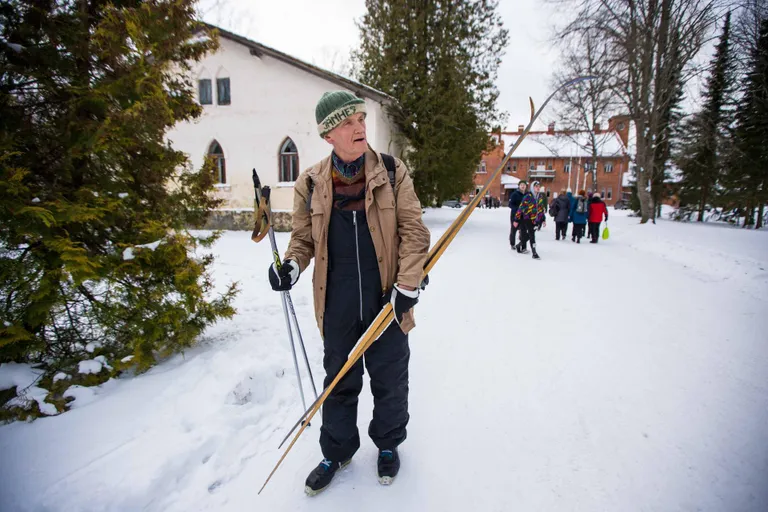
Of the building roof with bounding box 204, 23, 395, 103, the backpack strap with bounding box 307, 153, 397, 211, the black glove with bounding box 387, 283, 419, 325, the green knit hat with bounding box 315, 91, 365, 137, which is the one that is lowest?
the black glove with bounding box 387, 283, 419, 325

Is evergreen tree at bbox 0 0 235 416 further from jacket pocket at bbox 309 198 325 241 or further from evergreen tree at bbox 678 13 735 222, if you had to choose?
evergreen tree at bbox 678 13 735 222

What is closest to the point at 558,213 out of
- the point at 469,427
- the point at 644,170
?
the point at 644,170

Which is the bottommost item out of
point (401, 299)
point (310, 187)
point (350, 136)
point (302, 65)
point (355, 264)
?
point (401, 299)

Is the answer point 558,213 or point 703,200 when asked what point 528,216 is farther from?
point 703,200

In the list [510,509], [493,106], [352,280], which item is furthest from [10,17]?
[493,106]

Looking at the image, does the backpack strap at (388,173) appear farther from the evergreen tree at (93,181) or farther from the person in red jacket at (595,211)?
the person in red jacket at (595,211)

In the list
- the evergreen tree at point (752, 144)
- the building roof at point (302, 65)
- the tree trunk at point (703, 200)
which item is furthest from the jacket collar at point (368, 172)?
the tree trunk at point (703, 200)

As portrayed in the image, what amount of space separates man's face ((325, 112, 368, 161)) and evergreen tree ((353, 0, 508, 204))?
14.8m

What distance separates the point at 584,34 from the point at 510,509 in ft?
62.4

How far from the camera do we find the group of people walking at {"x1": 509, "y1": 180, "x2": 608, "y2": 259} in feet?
30.4

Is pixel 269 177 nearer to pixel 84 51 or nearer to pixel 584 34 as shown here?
pixel 84 51

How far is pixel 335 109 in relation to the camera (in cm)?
197

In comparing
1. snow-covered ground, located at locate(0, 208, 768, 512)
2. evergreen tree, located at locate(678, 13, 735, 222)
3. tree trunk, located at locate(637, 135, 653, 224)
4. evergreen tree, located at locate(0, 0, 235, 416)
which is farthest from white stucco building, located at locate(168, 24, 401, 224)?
evergreen tree, located at locate(678, 13, 735, 222)

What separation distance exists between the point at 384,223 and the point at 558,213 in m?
12.2
